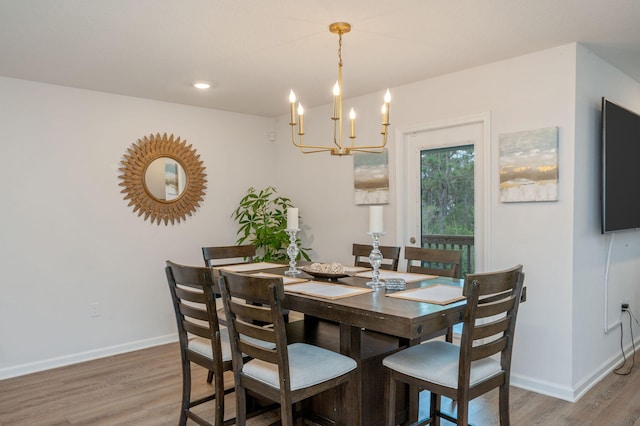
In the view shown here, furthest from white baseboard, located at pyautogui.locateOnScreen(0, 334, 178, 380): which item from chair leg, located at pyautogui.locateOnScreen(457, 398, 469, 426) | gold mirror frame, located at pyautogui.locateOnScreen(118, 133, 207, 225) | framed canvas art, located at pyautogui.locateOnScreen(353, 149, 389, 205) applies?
chair leg, located at pyautogui.locateOnScreen(457, 398, 469, 426)

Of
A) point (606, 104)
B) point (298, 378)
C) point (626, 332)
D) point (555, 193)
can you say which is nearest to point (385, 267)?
point (555, 193)

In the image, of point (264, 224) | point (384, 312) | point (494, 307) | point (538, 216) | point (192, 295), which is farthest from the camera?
point (264, 224)

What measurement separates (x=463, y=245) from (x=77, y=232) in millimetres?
3232

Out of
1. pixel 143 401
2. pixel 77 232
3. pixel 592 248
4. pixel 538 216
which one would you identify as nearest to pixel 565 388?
pixel 592 248

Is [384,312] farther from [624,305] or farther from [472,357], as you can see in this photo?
[624,305]

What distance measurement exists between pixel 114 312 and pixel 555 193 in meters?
3.73

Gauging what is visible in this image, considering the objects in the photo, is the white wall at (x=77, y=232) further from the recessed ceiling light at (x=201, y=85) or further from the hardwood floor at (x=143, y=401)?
the recessed ceiling light at (x=201, y=85)

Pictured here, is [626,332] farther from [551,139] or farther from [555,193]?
[551,139]

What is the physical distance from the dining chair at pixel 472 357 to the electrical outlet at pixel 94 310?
2.91m

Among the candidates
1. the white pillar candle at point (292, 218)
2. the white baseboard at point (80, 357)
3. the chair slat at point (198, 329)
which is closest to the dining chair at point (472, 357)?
the chair slat at point (198, 329)

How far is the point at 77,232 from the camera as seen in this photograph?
3994 mm

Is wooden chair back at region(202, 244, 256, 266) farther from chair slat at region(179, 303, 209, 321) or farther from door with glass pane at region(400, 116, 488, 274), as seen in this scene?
door with glass pane at region(400, 116, 488, 274)

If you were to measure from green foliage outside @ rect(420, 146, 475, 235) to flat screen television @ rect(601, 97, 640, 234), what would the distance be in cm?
91

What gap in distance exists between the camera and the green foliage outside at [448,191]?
12.2 feet
